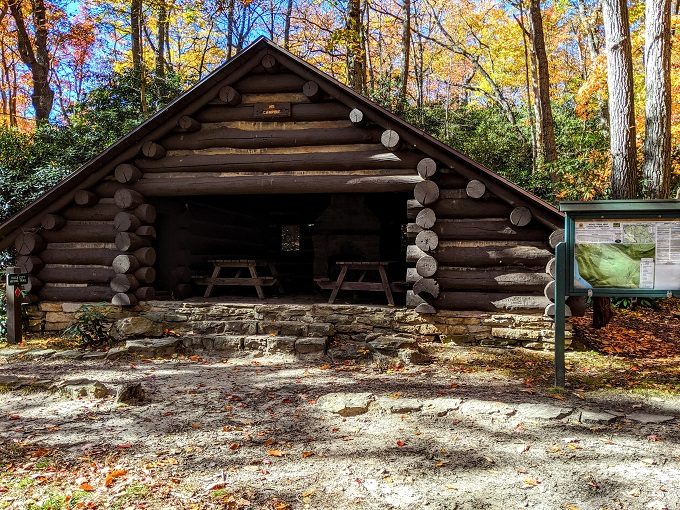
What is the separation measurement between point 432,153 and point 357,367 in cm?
366

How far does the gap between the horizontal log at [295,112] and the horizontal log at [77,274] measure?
136 inches

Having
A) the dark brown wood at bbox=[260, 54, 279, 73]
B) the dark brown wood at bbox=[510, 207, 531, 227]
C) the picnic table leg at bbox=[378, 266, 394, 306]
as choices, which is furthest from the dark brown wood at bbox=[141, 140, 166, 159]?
the dark brown wood at bbox=[510, 207, 531, 227]

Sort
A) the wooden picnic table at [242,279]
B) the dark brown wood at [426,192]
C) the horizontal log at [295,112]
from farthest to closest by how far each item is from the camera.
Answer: the wooden picnic table at [242,279], the horizontal log at [295,112], the dark brown wood at [426,192]

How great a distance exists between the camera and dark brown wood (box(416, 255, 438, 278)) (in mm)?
8461

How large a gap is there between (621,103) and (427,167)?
431 centimetres

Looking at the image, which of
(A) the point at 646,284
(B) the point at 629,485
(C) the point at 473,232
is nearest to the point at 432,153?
(C) the point at 473,232

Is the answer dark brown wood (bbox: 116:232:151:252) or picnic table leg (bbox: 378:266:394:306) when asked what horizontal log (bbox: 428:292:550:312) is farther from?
dark brown wood (bbox: 116:232:151:252)

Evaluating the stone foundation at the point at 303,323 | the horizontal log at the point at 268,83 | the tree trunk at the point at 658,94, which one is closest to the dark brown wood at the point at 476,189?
the stone foundation at the point at 303,323

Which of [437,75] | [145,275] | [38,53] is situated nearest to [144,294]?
[145,275]

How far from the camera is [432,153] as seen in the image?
8359 mm

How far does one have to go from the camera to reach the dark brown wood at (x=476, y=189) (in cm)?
821

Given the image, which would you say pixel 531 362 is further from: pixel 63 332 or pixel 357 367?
pixel 63 332

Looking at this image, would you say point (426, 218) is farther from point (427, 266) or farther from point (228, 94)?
point (228, 94)

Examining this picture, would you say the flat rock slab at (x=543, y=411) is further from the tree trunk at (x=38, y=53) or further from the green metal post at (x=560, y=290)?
the tree trunk at (x=38, y=53)
